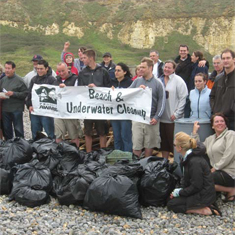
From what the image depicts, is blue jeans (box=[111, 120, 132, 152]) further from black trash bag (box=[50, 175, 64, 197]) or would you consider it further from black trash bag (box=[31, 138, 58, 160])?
black trash bag (box=[50, 175, 64, 197])

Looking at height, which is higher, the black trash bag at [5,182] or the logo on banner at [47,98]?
the logo on banner at [47,98]

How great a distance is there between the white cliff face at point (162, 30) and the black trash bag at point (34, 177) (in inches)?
1651

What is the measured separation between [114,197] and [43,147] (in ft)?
7.42

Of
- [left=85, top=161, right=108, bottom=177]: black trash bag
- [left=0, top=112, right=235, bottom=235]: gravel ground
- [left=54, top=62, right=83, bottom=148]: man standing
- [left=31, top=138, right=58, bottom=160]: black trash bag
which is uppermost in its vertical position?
[left=54, top=62, right=83, bottom=148]: man standing

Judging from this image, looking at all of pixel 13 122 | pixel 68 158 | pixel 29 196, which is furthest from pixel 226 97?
pixel 13 122

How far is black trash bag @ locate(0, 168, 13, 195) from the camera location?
19.4 ft

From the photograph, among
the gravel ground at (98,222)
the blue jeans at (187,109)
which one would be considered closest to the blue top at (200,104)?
the blue jeans at (187,109)

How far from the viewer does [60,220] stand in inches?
197

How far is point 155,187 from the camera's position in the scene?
547cm

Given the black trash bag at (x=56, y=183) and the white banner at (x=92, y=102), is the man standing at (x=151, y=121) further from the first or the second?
the black trash bag at (x=56, y=183)

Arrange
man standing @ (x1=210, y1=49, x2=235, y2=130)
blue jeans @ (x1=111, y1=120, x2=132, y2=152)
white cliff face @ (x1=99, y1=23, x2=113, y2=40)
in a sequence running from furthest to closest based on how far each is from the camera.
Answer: white cliff face @ (x1=99, y1=23, x2=113, y2=40) < blue jeans @ (x1=111, y1=120, x2=132, y2=152) < man standing @ (x1=210, y1=49, x2=235, y2=130)

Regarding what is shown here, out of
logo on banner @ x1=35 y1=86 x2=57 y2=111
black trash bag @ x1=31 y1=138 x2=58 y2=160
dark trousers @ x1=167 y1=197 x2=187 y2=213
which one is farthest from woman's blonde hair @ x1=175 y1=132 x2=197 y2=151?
logo on banner @ x1=35 y1=86 x2=57 y2=111

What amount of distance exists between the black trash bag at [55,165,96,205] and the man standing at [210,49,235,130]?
2.42 meters

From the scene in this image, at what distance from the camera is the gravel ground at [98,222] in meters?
4.73
